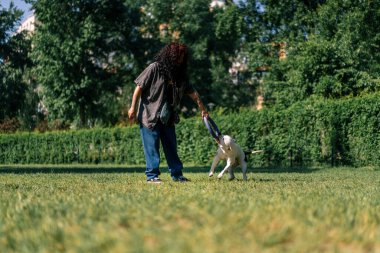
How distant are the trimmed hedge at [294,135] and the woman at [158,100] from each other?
1385 cm

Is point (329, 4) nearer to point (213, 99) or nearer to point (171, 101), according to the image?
point (213, 99)

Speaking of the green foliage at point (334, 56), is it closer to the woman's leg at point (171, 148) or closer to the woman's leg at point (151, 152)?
the woman's leg at point (171, 148)

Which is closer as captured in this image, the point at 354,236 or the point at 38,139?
the point at 354,236

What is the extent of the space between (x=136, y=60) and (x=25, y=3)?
11.0 meters

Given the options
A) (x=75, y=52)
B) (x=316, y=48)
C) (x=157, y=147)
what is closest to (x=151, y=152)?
(x=157, y=147)

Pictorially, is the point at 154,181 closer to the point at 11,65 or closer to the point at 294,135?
the point at 294,135

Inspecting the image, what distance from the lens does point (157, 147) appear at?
10.3 m

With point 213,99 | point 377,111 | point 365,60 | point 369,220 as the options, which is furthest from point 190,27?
point 369,220

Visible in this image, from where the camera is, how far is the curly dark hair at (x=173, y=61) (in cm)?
1028

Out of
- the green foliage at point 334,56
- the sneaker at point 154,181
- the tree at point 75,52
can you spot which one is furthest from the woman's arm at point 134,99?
the tree at point 75,52

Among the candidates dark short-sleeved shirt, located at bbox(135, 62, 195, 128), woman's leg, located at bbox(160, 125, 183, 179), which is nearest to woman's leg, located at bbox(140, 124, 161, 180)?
dark short-sleeved shirt, located at bbox(135, 62, 195, 128)

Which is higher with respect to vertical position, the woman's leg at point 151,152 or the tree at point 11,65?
the tree at point 11,65

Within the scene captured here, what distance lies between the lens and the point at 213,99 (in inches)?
2120

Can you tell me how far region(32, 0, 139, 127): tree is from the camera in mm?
45594
